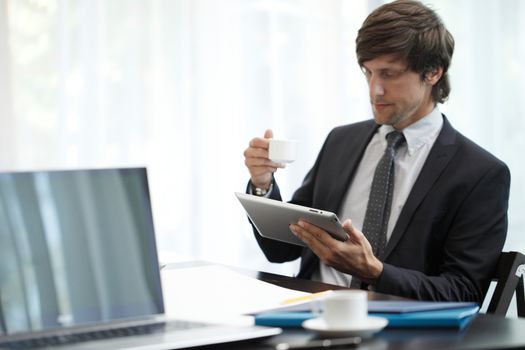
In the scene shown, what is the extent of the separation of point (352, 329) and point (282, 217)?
0.75 metres

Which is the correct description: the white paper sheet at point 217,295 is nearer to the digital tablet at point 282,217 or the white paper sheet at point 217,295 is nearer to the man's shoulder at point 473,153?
the digital tablet at point 282,217

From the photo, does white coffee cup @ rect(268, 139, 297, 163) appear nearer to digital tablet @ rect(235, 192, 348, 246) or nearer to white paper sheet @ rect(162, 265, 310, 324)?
digital tablet @ rect(235, 192, 348, 246)

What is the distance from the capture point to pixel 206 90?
3365 mm

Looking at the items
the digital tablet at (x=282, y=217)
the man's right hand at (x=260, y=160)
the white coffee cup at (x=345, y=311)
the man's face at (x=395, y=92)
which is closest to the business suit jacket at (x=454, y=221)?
the man's face at (x=395, y=92)

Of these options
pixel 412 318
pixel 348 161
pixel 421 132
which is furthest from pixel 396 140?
pixel 412 318

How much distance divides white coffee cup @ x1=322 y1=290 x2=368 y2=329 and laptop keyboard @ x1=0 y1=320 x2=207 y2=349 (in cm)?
20

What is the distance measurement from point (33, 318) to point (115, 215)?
193 millimetres

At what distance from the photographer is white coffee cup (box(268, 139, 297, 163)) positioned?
81.1 inches

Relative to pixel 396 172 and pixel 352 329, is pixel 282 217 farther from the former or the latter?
pixel 352 329

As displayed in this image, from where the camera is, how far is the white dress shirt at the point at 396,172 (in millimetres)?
2193

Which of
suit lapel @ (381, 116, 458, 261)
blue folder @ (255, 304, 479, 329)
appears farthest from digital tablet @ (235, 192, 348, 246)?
blue folder @ (255, 304, 479, 329)

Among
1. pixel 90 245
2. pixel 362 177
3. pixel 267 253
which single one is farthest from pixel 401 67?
pixel 90 245

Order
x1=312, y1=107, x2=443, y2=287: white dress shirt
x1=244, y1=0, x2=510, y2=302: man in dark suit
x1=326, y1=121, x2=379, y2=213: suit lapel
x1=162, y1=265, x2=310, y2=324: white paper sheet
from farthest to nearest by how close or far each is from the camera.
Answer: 1. x1=326, y1=121, x2=379, y2=213: suit lapel
2. x1=312, y1=107, x2=443, y2=287: white dress shirt
3. x1=244, y1=0, x2=510, y2=302: man in dark suit
4. x1=162, y1=265, x2=310, y2=324: white paper sheet

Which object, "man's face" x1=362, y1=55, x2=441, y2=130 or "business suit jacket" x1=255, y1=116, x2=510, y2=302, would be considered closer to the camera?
"business suit jacket" x1=255, y1=116, x2=510, y2=302
